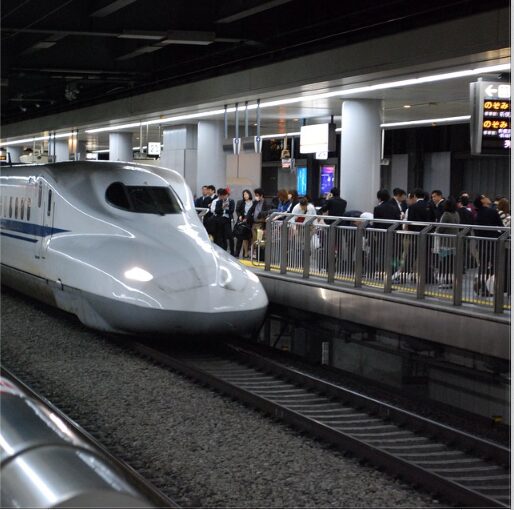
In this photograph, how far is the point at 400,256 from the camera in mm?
14367

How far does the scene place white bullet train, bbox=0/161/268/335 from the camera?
39.1 feet

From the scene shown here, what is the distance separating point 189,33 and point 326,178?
19.3 meters

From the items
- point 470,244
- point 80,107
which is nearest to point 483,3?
point 470,244

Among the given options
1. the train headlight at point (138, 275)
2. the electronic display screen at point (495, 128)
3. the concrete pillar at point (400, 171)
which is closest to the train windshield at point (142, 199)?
the train headlight at point (138, 275)

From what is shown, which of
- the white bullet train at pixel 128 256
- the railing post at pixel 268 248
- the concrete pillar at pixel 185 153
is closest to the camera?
the white bullet train at pixel 128 256

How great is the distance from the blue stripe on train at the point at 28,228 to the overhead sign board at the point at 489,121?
235 inches

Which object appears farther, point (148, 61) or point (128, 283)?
point (148, 61)

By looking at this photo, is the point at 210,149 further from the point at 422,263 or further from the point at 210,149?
the point at 422,263

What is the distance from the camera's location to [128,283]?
39.3 ft

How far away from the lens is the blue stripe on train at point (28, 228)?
47.3 feet

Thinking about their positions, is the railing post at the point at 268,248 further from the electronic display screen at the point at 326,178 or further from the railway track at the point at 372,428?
the electronic display screen at the point at 326,178

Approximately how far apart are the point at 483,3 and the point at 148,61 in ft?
37.8

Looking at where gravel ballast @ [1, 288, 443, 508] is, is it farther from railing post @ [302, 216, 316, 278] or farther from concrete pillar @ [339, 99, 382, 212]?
concrete pillar @ [339, 99, 382, 212]

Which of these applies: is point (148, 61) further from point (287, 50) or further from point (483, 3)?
point (483, 3)
